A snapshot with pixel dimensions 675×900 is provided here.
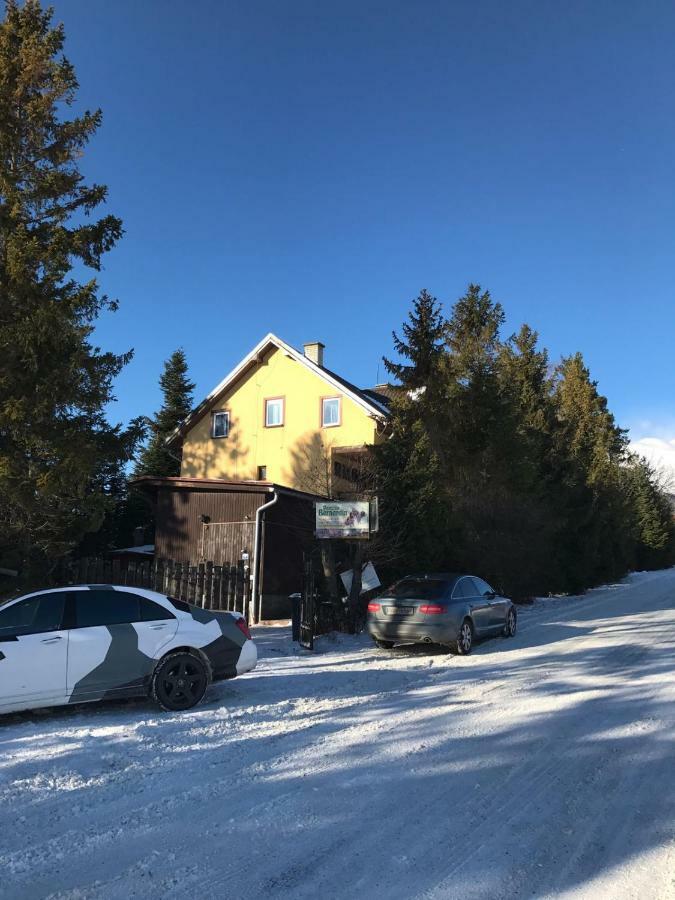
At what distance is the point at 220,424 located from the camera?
95.4 feet

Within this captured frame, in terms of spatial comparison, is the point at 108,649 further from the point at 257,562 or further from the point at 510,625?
the point at 257,562

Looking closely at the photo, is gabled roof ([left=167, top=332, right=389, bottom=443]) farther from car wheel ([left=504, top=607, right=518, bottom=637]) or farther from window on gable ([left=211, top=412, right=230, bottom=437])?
car wheel ([left=504, top=607, right=518, bottom=637])

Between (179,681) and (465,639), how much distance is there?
5895 mm

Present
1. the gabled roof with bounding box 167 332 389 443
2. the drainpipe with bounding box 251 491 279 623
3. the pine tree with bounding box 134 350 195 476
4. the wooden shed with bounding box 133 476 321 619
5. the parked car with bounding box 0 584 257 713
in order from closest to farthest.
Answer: the parked car with bounding box 0 584 257 713 → the drainpipe with bounding box 251 491 279 623 → the wooden shed with bounding box 133 476 321 619 → the gabled roof with bounding box 167 332 389 443 → the pine tree with bounding box 134 350 195 476

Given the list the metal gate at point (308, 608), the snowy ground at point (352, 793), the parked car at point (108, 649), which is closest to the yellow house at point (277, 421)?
the metal gate at point (308, 608)

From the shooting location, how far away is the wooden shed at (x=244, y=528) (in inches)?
705

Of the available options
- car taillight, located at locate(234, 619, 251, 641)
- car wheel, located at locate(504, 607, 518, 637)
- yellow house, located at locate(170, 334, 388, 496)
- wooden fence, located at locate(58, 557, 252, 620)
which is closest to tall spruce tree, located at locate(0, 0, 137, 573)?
wooden fence, located at locate(58, 557, 252, 620)

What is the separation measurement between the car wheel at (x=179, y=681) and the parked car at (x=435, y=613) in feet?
15.8

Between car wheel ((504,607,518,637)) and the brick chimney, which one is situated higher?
the brick chimney

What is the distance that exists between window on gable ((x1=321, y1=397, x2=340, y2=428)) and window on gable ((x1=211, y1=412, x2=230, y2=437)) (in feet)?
15.4

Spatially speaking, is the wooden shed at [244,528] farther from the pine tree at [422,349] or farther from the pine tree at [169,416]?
the pine tree at [169,416]

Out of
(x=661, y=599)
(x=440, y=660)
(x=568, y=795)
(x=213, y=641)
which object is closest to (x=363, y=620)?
(x=440, y=660)

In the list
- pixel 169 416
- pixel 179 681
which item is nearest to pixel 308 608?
pixel 179 681

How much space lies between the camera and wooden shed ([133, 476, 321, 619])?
58.7ft
